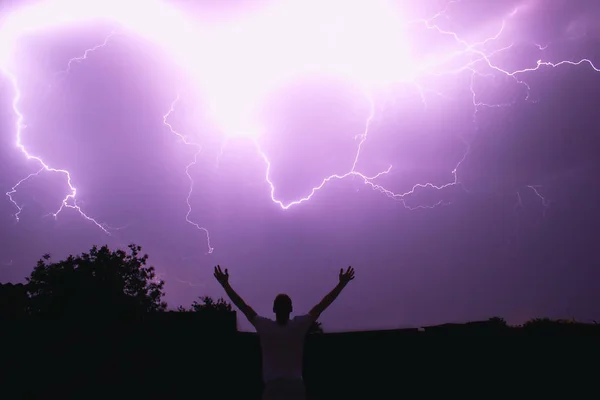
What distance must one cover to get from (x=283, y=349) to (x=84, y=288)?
21379mm

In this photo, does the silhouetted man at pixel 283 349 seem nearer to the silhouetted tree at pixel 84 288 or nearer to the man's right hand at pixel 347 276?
the man's right hand at pixel 347 276

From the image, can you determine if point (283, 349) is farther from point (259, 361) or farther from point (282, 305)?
point (259, 361)

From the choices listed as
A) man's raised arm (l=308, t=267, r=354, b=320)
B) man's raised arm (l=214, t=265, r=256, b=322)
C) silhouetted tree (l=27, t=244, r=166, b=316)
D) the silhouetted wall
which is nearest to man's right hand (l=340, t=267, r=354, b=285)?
man's raised arm (l=308, t=267, r=354, b=320)

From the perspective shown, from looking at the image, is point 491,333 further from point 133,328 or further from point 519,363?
point 133,328

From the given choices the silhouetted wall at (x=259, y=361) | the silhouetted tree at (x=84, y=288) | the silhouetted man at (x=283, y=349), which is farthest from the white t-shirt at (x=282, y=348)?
the silhouetted tree at (x=84, y=288)

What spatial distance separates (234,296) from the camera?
93.9 inches

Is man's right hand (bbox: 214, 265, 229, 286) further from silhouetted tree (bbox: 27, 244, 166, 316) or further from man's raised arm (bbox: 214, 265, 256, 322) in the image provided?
silhouetted tree (bbox: 27, 244, 166, 316)

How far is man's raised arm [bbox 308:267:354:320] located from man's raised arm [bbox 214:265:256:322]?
0.38 meters

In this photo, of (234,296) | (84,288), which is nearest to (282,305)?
(234,296)

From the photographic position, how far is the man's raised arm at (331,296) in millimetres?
2215

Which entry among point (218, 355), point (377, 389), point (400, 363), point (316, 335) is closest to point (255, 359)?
point (218, 355)

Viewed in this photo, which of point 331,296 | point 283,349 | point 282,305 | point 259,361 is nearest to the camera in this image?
point 283,349

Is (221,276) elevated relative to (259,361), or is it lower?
elevated

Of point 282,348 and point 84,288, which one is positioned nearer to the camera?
point 282,348
